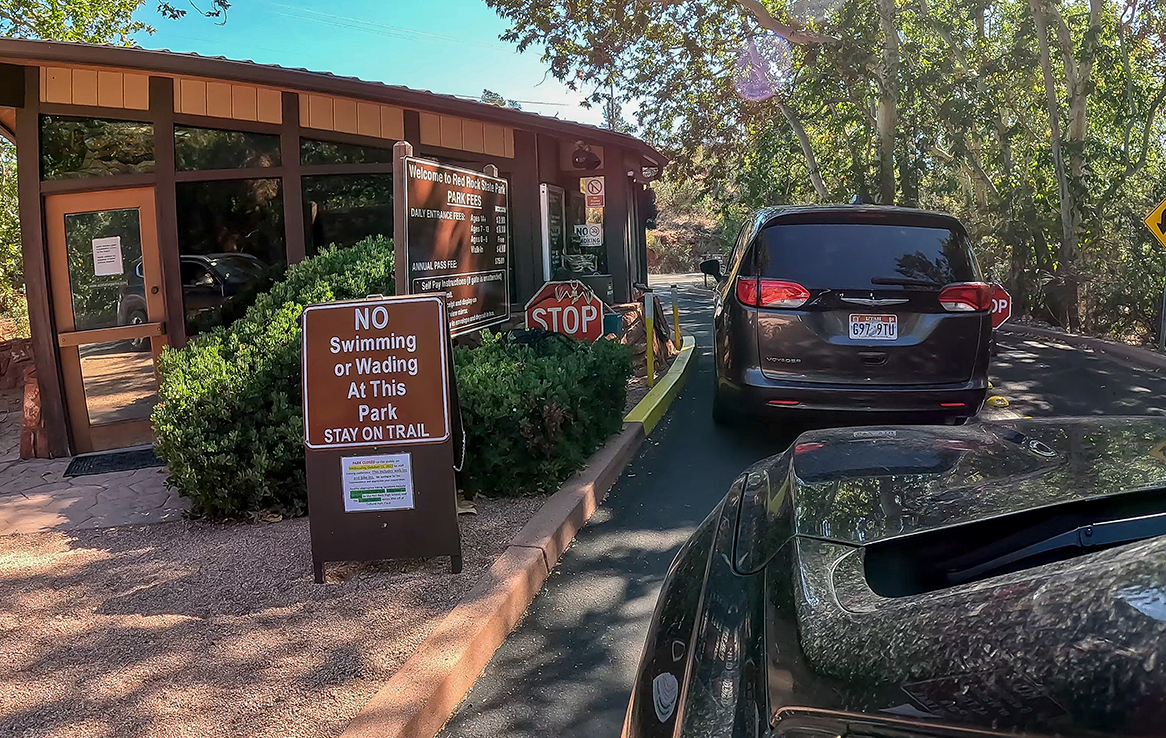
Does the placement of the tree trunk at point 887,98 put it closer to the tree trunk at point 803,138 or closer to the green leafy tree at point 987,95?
the green leafy tree at point 987,95

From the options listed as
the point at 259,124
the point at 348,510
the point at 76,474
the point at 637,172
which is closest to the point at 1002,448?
the point at 348,510

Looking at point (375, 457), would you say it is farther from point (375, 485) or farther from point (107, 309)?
point (107, 309)

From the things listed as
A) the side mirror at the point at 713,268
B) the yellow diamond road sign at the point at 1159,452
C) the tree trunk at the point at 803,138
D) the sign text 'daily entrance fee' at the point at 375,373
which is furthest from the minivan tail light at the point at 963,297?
the tree trunk at the point at 803,138

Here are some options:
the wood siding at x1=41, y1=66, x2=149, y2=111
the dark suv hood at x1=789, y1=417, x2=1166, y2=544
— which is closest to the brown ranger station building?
the wood siding at x1=41, y1=66, x2=149, y2=111

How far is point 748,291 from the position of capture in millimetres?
5809

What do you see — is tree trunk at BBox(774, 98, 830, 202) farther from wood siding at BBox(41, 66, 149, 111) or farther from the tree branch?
wood siding at BBox(41, 66, 149, 111)

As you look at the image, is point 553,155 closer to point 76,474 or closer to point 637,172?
point 637,172

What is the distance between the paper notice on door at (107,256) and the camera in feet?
24.7

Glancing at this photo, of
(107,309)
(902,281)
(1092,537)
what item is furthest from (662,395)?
(1092,537)

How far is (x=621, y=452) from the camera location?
6.19 meters

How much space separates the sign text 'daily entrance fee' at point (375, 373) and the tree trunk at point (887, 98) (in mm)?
14198

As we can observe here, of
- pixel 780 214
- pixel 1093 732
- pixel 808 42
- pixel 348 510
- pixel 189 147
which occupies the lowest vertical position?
pixel 348 510

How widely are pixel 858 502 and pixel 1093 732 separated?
35.9 inches

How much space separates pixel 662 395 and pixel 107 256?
5.41 m
